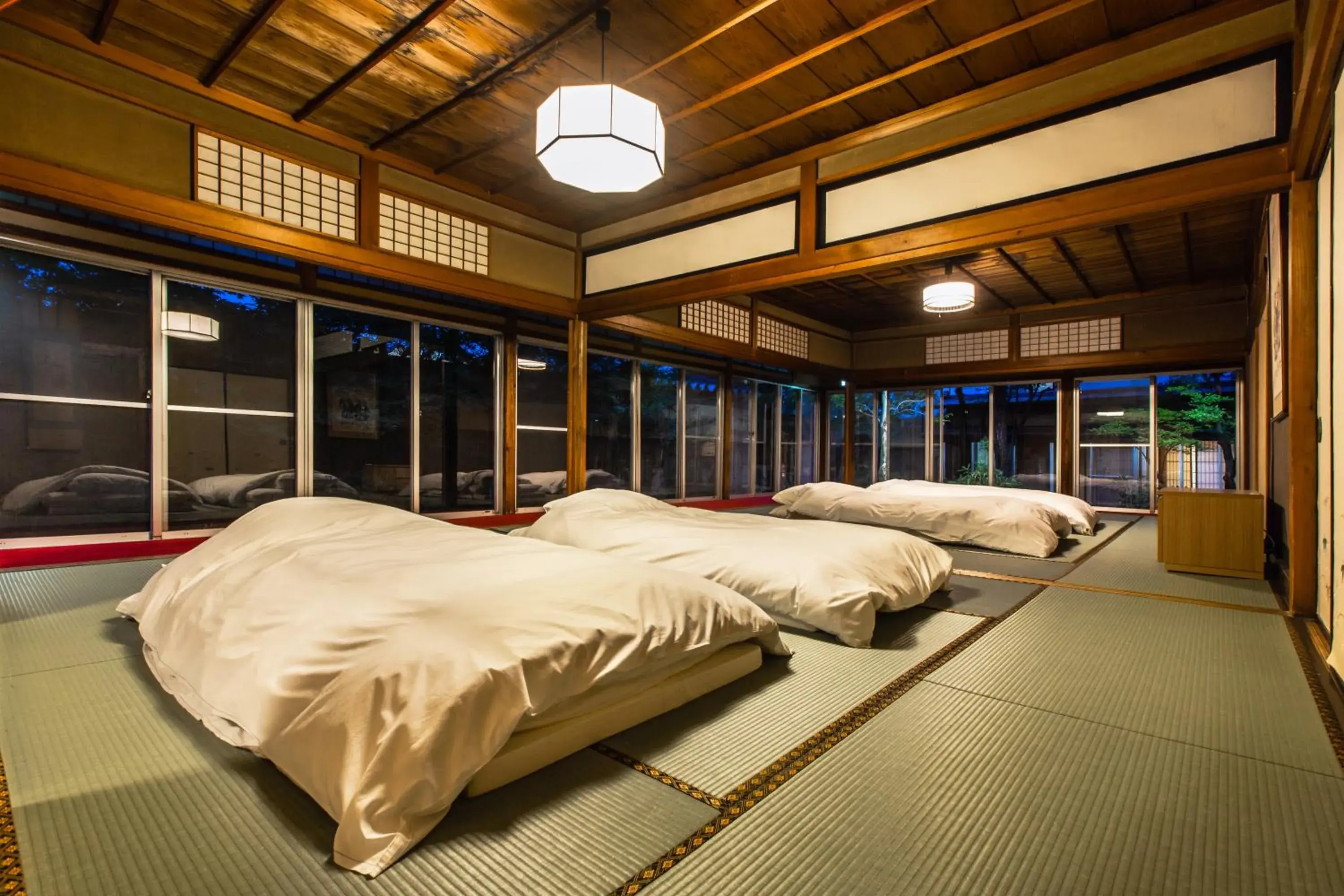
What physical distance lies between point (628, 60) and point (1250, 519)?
15.0 ft

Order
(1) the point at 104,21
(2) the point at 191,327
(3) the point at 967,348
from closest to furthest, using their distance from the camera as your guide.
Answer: (1) the point at 104,21 → (2) the point at 191,327 → (3) the point at 967,348

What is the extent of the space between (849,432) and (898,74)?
6901mm

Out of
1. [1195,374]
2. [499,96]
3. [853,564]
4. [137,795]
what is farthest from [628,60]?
[1195,374]

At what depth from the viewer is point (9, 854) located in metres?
1.09

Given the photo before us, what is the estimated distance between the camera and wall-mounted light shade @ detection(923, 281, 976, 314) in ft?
19.8

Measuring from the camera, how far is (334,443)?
16.3ft

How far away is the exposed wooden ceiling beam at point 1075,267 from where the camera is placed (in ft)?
19.0

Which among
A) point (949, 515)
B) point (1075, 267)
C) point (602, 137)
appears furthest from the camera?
point (1075, 267)

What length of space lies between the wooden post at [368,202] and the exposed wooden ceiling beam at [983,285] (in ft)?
18.3

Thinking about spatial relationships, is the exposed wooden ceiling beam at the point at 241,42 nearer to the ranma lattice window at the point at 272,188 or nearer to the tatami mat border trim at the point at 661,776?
the ranma lattice window at the point at 272,188

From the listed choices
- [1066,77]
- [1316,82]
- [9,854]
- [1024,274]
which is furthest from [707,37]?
[1024,274]

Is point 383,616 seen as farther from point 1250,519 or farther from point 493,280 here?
point 1250,519

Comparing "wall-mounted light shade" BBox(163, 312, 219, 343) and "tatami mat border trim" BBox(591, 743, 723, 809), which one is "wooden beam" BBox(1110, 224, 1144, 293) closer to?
"tatami mat border trim" BBox(591, 743, 723, 809)

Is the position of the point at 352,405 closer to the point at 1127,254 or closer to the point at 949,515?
the point at 949,515
